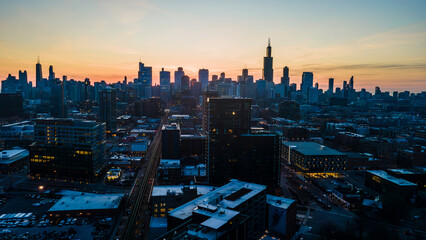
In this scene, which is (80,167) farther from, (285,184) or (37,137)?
(285,184)

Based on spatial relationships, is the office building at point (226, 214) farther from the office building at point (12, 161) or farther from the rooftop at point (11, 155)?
→ the rooftop at point (11, 155)

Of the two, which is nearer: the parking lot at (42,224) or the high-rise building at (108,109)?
the parking lot at (42,224)

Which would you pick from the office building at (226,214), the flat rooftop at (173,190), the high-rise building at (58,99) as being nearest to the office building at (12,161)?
the flat rooftop at (173,190)

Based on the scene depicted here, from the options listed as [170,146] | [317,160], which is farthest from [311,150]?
[170,146]

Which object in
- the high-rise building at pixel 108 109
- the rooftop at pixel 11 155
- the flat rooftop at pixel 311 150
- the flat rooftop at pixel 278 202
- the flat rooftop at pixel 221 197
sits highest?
the high-rise building at pixel 108 109

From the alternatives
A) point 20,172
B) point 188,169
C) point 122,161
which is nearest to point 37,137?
point 20,172

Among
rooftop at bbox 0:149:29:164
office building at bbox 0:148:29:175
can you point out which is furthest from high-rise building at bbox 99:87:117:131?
office building at bbox 0:148:29:175
